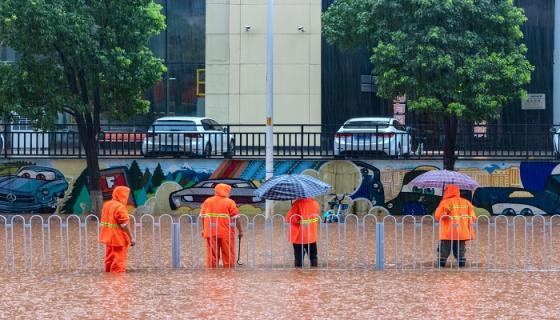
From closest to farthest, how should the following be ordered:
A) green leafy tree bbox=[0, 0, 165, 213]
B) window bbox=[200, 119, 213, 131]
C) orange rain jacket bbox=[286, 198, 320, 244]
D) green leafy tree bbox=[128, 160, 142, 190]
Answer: orange rain jacket bbox=[286, 198, 320, 244], green leafy tree bbox=[0, 0, 165, 213], green leafy tree bbox=[128, 160, 142, 190], window bbox=[200, 119, 213, 131]

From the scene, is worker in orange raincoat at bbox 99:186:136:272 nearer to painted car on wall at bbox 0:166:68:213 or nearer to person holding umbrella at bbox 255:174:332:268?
person holding umbrella at bbox 255:174:332:268

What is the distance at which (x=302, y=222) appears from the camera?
1470 centimetres

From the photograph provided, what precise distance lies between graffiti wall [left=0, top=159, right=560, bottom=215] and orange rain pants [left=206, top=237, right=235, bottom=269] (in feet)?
34.7

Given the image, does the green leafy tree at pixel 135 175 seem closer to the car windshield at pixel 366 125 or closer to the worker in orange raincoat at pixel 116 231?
the car windshield at pixel 366 125

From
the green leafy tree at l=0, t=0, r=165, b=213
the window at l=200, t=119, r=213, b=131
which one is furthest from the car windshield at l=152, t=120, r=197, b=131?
the green leafy tree at l=0, t=0, r=165, b=213

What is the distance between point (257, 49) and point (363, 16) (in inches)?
404

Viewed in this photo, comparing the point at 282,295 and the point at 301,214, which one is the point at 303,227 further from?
the point at 282,295

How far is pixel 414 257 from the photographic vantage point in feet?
52.3

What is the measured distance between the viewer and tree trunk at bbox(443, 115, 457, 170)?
2438 centimetres

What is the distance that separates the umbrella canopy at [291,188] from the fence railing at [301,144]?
10.2 meters

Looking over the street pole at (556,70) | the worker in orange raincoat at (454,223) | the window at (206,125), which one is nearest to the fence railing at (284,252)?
the worker in orange raincoat at (454,223)

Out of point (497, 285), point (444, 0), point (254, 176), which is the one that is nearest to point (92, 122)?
point (254, 176)

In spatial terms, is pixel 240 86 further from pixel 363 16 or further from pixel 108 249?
pixel 108 249

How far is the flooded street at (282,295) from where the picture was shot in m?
10.9
